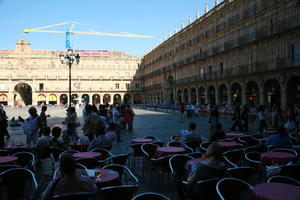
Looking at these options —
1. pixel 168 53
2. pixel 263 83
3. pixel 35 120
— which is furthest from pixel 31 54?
pixel 35 120

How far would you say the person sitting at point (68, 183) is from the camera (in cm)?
319

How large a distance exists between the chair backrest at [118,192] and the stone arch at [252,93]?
25076 millimetres

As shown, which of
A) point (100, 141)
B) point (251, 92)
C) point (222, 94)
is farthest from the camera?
point (222, 94)

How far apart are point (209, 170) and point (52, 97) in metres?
62.4

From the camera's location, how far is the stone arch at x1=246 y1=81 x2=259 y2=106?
2638 cm

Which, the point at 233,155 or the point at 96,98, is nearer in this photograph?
the point at 233,155

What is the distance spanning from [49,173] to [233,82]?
24.7 metres

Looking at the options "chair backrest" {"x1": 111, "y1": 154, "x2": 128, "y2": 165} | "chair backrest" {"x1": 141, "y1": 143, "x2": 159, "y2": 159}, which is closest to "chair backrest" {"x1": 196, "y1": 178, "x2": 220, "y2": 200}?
"chair backrest" {"x1": 111, "y1": 154, "x2": 128, "y2": 165}

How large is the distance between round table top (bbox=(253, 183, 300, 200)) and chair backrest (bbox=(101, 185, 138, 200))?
1.52 m

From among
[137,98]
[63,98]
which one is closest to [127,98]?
[137,98]

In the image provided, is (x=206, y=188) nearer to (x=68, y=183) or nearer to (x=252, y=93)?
(x=68, y=183)

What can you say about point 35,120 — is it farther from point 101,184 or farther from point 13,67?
point 13,67

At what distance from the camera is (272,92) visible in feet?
79.9

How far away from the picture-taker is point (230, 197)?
11.5 ft
